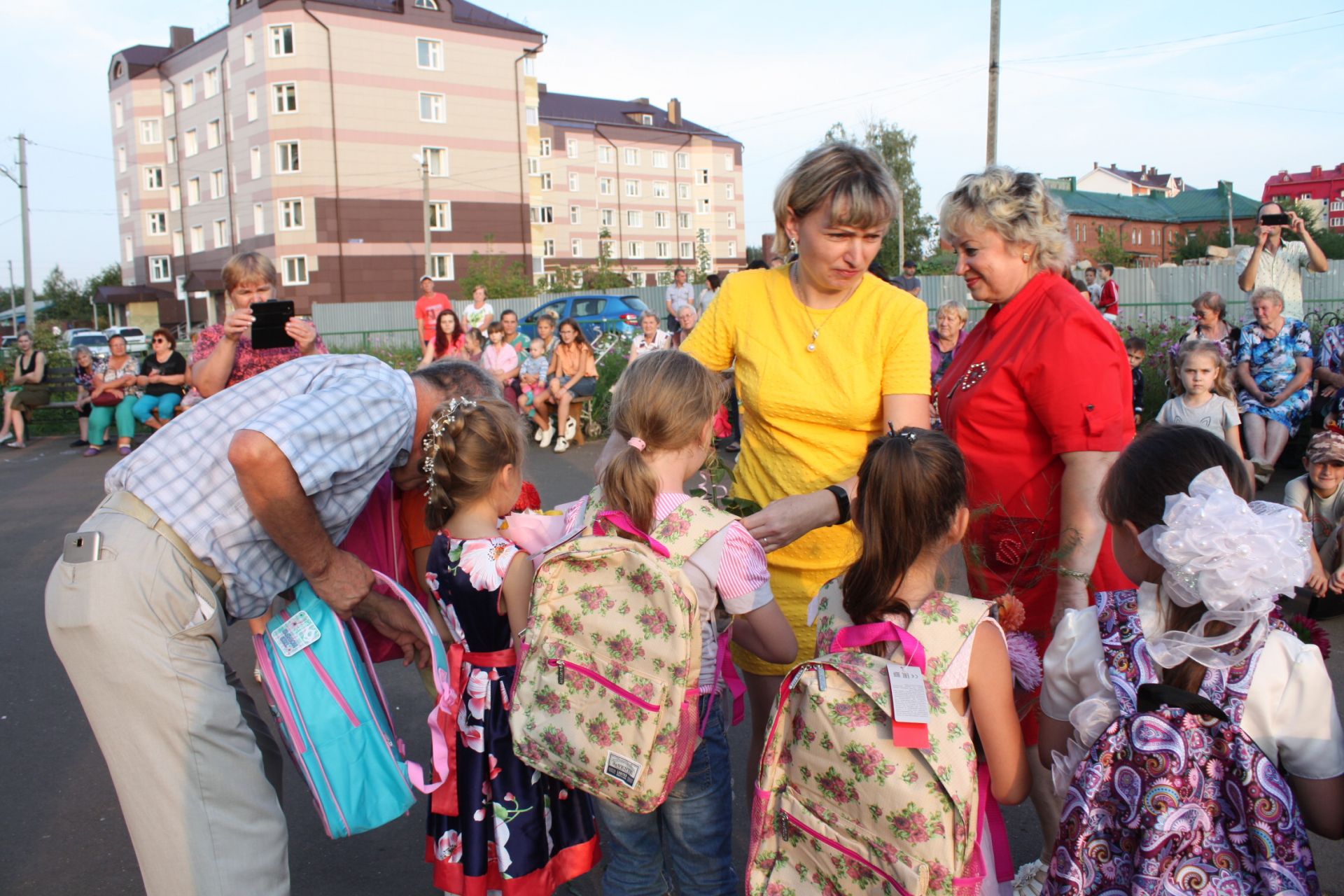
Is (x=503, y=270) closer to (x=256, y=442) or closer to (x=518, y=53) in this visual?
(x=518, y=53)

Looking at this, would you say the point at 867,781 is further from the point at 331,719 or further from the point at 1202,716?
the point at 331,719

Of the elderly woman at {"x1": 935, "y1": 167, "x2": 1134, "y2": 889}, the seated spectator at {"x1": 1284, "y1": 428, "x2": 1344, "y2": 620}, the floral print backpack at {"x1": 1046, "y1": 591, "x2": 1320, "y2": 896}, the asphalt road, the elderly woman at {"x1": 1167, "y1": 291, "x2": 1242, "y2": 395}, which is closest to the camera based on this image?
the floral print backpack at {"x1": 1046, "y1": 591, "x2": 1320, "y2": 896}

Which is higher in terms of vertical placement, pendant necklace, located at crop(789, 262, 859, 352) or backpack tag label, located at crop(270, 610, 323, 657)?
pendant necklace, located at crop(789, 262, 859, 352)

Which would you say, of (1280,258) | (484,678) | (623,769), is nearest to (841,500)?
(623,769)

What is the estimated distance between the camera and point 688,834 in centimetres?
248

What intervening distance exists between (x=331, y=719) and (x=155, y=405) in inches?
493

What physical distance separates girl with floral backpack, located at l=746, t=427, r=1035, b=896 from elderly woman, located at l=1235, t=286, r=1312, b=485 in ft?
24.5

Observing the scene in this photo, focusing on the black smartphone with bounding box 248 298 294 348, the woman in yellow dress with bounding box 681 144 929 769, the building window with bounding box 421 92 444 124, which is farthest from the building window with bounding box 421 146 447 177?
the woman in yellow dress with bounding box 681 144 929 769

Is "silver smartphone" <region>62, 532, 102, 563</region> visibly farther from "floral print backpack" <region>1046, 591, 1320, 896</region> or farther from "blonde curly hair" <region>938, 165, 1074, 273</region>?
"blonde curly hair" <region>938, 165, 1074, 273</region>

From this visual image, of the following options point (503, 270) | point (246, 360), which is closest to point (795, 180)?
point (246, 360)

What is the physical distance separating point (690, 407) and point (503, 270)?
45008 millimetres

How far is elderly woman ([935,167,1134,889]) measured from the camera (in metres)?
2.44

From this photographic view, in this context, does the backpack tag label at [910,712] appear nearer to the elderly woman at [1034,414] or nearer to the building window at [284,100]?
the elderly woman at [1034,414]

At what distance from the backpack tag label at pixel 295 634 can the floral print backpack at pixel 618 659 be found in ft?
1.90
